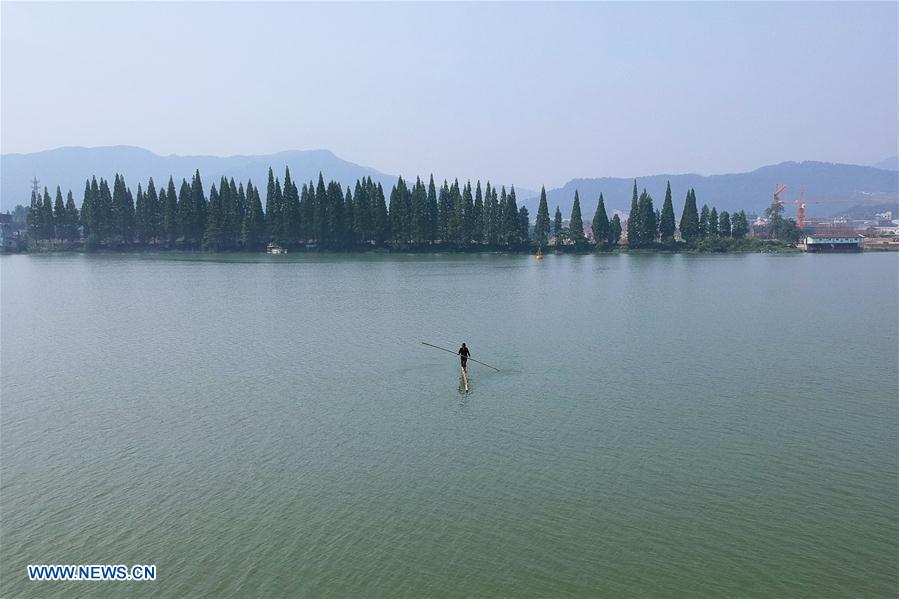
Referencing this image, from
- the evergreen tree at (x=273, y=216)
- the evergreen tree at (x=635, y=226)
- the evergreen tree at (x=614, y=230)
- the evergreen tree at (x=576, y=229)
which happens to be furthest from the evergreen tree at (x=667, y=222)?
the evergreen tree at (x=273, y=216)

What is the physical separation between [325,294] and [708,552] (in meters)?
56.0

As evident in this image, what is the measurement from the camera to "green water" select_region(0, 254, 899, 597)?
48.7 feet

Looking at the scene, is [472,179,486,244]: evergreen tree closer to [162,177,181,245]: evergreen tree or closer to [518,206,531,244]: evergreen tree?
[518,206,531,244]: evergreen tree

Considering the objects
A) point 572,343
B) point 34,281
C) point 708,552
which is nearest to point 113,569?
point 708,552

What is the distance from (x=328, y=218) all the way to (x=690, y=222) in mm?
86939

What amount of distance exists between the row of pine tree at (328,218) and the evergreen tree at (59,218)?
0.88 ft

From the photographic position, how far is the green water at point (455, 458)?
14836 millimetres

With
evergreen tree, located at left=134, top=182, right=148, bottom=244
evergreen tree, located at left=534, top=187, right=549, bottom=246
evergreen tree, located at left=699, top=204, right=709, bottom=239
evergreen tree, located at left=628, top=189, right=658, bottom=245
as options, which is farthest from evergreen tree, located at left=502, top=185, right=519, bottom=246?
evergreen tree, located at left=134, top=182, right=148, bottom=244

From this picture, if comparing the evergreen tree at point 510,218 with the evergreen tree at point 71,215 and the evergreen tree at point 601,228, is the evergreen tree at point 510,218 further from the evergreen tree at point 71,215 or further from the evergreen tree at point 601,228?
the evergreen tree at point 71,215

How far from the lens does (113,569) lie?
1477 cm

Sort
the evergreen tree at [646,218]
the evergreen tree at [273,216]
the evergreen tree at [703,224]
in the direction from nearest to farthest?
the evergreen tree at [273,216] < the evergreen tree at [646,218] < the evergreen tree at [703,224]

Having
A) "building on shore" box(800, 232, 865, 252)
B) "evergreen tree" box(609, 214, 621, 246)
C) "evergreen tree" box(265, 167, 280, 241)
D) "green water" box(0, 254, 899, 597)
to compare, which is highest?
"evergreen tree" box(265, 167, 280, 241)

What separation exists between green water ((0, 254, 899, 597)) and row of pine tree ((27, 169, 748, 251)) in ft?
308

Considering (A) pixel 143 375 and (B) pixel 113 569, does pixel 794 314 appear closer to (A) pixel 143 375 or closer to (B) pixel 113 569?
(A) pixel 143 375
